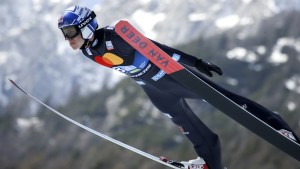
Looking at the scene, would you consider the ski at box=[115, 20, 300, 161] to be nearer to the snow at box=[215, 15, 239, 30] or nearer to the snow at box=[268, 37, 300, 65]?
the snow at box=[268, 37, 300, 65]

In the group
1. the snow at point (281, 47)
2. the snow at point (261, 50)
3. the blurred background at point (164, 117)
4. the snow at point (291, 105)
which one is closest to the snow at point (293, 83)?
the blurred background at point (164, 117)

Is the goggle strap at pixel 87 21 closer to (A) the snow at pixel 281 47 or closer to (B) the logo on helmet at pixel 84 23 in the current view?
(B) the logo on helmet at pixel 84 23

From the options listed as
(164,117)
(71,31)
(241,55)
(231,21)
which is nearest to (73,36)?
(71,31)

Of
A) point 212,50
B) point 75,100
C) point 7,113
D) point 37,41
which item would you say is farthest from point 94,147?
point 37,41

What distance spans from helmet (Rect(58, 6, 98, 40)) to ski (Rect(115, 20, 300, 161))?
23.0 inches

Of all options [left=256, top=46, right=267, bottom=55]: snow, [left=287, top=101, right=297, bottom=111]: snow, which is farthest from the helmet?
[left=256, top=46, right=267, bottom=55]: snow

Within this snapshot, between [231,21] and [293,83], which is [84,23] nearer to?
[293,83]

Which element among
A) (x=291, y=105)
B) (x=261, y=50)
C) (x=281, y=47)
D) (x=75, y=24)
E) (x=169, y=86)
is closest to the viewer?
(x=75, y=24)

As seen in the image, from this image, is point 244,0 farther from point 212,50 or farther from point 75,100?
point 75,100

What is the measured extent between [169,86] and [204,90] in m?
0.91

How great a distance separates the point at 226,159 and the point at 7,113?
18.4 meters

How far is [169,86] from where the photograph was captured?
6.66m

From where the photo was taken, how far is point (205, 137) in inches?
261

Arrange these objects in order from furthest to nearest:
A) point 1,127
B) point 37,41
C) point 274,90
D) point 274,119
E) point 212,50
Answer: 1. point 37,41
2. point 212,50
3. point 274,90
4. point 1,127
5. point 274,119
